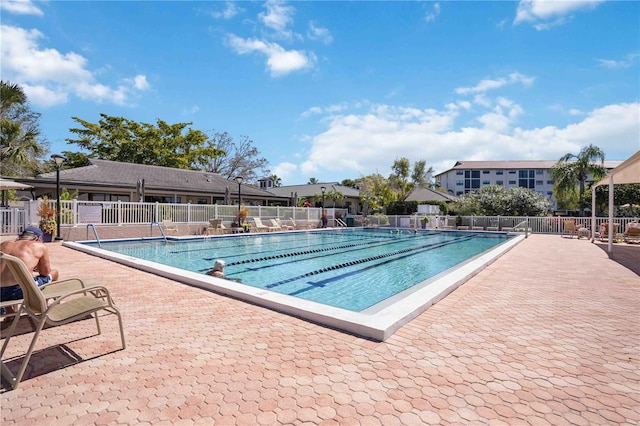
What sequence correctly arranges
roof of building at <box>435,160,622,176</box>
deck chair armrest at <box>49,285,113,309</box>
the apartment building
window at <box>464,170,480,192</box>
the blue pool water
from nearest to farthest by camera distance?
A: deck chair armrest at <box>49,285,113,309</box> → the blue pool water → the apartment building → roof of building at <box>435,160,622,176</box> → window at <box>464,170,480,192</box>

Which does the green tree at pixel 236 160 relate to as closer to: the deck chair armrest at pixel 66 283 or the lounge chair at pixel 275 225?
the lounge chair at pixel 275 225

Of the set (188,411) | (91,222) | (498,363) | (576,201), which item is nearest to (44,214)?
(91,222)

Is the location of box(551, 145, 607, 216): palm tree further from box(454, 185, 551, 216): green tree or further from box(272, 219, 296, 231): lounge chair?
box(272, 219, 296, 231): lounge chair

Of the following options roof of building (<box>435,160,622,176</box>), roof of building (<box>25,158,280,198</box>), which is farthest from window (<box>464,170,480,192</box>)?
roof of building (<box>25,158,280,198</box>)

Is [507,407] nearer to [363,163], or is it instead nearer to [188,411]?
[188,411]

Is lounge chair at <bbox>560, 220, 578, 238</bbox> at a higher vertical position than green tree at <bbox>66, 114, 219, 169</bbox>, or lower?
lower

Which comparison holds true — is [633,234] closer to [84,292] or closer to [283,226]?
[283,226]

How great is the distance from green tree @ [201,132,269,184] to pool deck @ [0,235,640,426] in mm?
39853

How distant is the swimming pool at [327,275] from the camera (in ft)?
14.0

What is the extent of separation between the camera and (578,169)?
28.8 meters

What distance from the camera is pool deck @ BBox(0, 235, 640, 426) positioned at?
2223 mm

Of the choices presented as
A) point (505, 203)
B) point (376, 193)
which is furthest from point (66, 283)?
point (376, 193)

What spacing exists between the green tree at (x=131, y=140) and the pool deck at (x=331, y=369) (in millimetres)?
35009

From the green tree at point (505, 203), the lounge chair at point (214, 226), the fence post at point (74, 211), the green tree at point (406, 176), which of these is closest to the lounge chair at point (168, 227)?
the lounge chair at point (214, 226)
